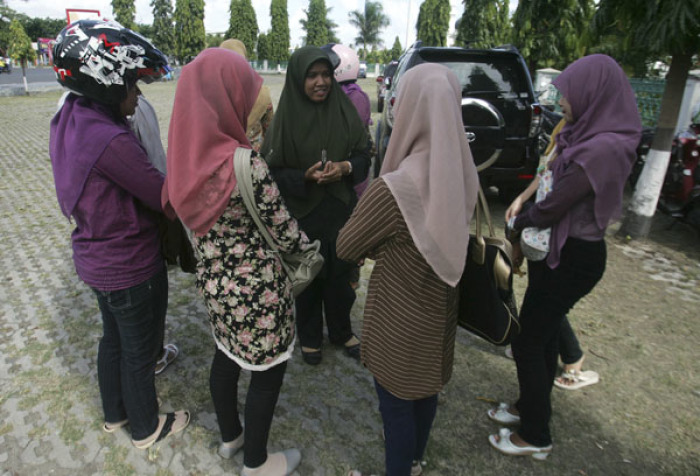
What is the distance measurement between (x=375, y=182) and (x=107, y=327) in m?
1.52

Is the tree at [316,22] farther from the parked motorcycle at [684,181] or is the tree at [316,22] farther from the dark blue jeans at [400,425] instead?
the dark blue jeans at [400,425]

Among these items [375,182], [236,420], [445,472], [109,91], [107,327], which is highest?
[109,91]

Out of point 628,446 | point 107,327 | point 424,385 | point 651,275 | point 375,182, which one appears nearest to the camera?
point 375,182

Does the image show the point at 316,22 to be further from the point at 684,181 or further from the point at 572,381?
the point at 572,381

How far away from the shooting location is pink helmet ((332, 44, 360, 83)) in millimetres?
3953

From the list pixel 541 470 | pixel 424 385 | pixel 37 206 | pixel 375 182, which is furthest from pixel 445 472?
pixel 37 206

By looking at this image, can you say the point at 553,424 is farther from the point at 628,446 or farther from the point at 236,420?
the point at 236,420

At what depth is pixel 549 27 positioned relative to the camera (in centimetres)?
899

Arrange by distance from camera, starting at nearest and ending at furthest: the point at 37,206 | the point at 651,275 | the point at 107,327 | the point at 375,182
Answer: the point at 375,182 < the point at 107,327 < the point at 651,275 < the point at 37,206

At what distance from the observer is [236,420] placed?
2.23m

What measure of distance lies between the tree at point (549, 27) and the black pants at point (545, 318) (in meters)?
5.95

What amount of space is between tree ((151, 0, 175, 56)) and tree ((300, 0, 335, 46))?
57.3 feet

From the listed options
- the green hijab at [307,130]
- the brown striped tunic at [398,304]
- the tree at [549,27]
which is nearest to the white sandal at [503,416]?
the brown striped tunic at [398,304]

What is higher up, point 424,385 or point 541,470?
point 424,385
